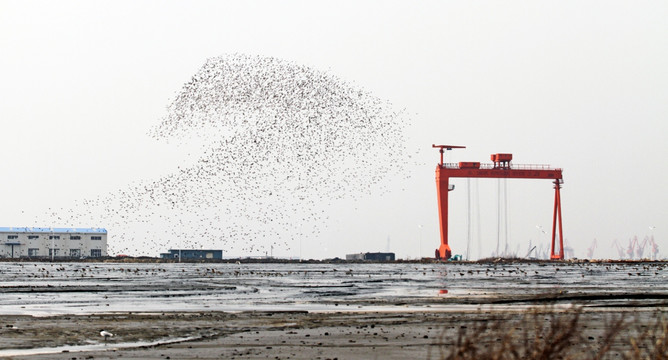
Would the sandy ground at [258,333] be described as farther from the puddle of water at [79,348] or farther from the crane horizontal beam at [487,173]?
the crane horizontal beam at [487,173]

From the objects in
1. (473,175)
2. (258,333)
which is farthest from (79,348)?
(473,175)

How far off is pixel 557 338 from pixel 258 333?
15.0 meters

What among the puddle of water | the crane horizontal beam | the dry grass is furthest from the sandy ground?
the crane horizontal beam

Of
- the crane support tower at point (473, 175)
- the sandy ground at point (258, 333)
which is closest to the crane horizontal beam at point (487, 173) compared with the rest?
the crane support tower at point (473, 175)

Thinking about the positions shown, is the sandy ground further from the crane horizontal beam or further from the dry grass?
the crane horizontal beam

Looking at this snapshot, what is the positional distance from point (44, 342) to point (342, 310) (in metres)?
12.6

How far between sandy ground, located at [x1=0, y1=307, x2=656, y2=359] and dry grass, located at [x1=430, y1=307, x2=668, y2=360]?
9.7 inches

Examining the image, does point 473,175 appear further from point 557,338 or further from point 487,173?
point 557,338

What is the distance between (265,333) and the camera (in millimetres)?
23172

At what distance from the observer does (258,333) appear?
913 inches

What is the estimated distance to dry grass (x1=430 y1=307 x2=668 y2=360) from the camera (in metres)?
8.65

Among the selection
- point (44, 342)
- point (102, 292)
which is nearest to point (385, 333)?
point (44, 342)

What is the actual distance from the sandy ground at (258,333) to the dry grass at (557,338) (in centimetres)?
25

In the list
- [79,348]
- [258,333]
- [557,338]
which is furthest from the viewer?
[258,333]
